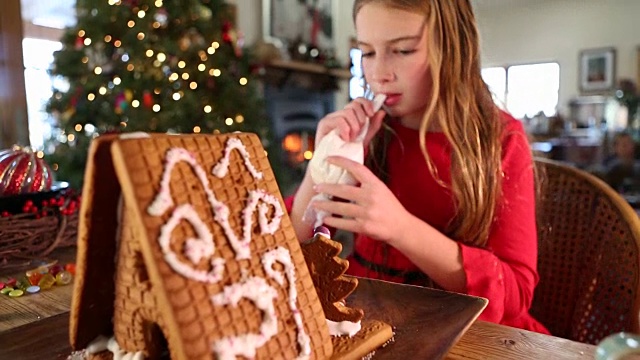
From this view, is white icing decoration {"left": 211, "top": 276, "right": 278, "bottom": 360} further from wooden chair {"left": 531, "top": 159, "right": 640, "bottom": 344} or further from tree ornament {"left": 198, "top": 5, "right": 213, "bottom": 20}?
tree ornament {"left": 198, "top": 5, "right": 213, "bottom": 20}

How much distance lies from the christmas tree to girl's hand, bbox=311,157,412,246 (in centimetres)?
191

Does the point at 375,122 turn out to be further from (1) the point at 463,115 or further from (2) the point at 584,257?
(2) the point at 584,257

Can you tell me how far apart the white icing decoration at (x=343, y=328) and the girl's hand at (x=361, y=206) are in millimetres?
166

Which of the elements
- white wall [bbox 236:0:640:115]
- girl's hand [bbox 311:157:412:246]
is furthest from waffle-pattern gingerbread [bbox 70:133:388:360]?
white wall [bbox 236:0:640:115]

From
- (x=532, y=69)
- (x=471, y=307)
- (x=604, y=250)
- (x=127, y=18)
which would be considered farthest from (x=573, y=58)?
(x=471, y=307)

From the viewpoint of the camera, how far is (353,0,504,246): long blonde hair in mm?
828

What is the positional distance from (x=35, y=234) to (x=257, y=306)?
25.7 inches

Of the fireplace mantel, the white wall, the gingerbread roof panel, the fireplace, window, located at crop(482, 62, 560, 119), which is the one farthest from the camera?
window, located at crop(482, 62, 560, 119)

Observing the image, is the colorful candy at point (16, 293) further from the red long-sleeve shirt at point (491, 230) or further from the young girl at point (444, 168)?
the red long-sleeve shirt at point (491, 230)

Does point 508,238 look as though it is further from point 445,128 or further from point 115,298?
point 115,298

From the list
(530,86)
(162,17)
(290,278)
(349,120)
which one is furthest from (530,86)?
(290,278)

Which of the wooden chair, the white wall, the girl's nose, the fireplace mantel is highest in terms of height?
the white wall

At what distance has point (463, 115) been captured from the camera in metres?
0.89

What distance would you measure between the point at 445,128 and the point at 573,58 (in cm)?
716
